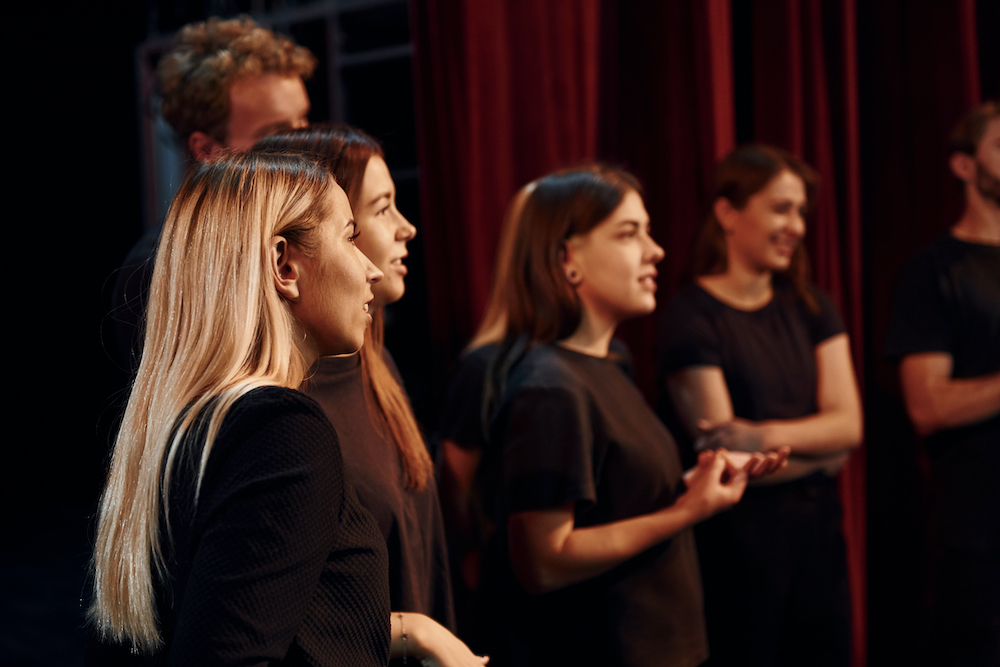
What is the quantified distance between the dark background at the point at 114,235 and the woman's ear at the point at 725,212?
637 millimetres

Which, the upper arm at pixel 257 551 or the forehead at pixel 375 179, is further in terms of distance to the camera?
the forehead at pixel 375 179

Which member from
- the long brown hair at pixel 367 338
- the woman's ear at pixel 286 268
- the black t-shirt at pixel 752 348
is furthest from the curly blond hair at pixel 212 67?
the black t-shirt at pixel 752 348

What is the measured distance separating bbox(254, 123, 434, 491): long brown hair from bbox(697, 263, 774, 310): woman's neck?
3.40 ft

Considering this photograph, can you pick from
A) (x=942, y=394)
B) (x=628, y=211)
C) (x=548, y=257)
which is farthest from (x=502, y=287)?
(x=942, y=394)

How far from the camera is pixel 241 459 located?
0.81 metres

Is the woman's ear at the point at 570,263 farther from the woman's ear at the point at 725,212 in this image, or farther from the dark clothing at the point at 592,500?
the woman's ear at the point at 725,212

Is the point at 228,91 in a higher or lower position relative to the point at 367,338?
higher

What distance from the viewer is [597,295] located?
1.72 meters


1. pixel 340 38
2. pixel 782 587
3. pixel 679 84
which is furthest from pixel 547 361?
pixel 340 38

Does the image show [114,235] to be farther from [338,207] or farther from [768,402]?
[338,207]

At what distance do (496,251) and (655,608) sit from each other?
1.45 metres

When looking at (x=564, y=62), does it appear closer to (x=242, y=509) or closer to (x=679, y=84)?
(x=679, y=84)

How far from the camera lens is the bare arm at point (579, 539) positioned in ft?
5.00

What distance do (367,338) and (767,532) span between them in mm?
1083
